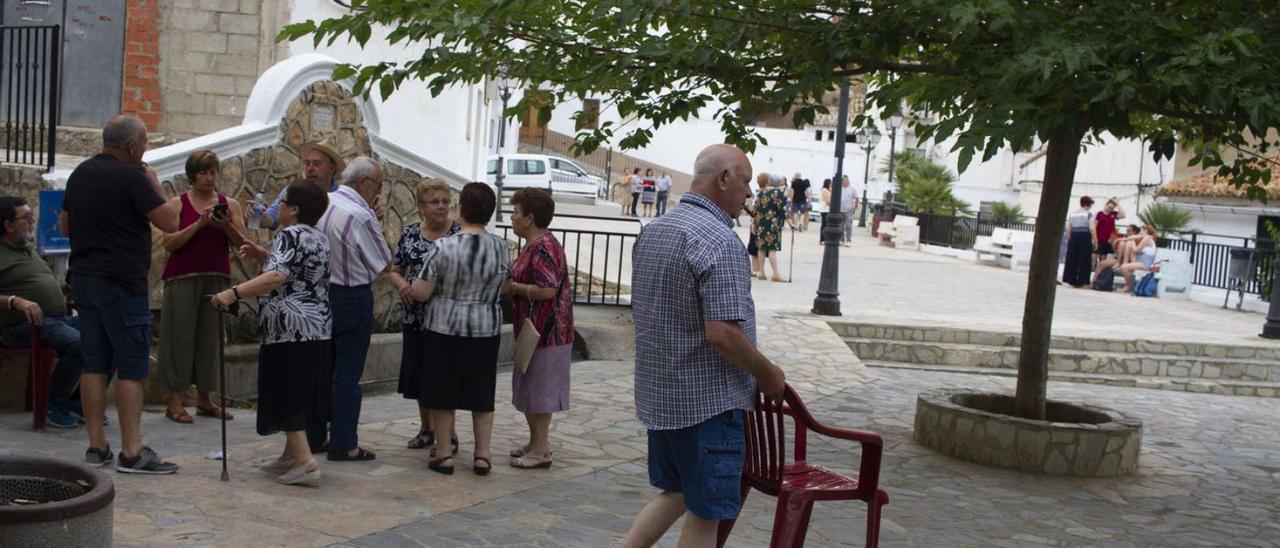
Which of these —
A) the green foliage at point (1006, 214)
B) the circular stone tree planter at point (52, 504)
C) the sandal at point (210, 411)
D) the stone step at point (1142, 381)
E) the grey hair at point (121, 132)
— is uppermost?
the green foliage at point (1006, 214)

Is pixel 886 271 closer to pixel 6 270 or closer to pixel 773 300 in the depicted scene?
pixel 773 300

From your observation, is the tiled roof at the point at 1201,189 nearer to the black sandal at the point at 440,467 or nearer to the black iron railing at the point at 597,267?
the black iron railing at the point at 597,267

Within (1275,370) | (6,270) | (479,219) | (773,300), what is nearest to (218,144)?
(6,270)

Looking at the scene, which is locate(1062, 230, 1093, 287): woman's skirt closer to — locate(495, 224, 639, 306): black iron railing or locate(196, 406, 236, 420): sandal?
locate(495, 224, 639, 306): black iron railing

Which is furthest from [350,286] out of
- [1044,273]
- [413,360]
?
[1044,273]

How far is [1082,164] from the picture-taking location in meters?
38.3

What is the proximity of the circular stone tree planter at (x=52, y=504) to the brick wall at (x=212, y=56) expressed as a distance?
907 centimetres

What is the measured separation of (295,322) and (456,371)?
36.8 inches

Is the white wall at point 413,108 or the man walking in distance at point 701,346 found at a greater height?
the white wall at point 413,108

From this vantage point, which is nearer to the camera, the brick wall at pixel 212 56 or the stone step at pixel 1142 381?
the brick wall at pixel 212 56

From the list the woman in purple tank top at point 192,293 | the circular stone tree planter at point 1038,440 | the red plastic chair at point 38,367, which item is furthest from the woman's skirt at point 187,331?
the circular stone tree planter at point 1038,440

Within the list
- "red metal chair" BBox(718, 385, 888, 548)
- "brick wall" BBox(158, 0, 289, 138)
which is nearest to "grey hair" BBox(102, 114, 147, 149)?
"red metal chair" BBox(718, 385, 888, 548)

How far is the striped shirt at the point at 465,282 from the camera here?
270 inches

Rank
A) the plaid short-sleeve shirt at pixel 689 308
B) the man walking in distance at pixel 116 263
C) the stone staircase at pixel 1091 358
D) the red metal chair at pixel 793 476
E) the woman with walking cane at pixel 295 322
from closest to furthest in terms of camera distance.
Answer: the plaid short-sleeve shirt at pixel 689 308 → the red metal chair at pixel 793 476 → the man walking in distance at pixel 116 263 → the woman with walking cane at pixel 295 322 → the stone staircase at pixel 1091 358
